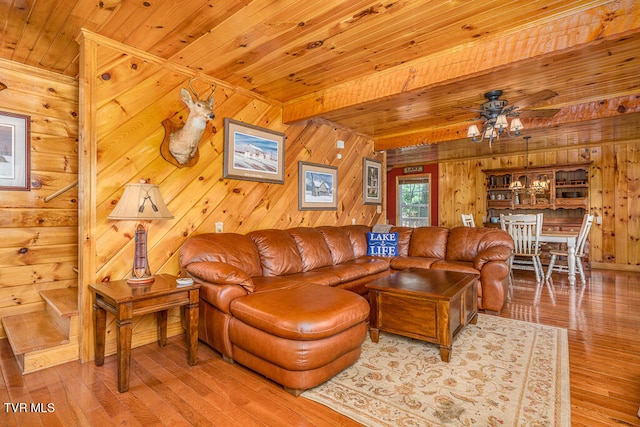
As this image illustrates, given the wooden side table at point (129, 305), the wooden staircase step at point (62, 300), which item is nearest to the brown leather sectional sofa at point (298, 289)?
the wooden side table at point (129, 305)

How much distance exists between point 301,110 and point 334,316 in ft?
8.34

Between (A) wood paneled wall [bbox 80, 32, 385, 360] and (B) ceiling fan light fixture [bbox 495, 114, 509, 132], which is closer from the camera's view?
(A) wood paneled wall [bbox 80, 32, 385, 360]

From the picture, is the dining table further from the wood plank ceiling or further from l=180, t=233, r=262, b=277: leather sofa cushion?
l=180, t=233, r=262, b=277: leather sofa cushion

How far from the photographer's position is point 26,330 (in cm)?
245

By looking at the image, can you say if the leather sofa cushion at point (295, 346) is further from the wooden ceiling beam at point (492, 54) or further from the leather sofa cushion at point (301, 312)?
the wooden ceiling beam at point (492, 54)

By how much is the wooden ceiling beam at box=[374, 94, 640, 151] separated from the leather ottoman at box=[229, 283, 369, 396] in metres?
3.63

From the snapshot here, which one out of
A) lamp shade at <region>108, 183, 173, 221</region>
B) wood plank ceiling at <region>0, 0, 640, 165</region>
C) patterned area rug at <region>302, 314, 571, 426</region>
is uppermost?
wood plank ceiling at <region>0, 0, 640, 165</region>

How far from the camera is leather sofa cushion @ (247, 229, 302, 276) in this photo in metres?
3.16

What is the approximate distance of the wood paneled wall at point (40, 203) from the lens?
273 cm

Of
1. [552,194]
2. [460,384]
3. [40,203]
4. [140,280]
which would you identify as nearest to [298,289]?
[140,280]

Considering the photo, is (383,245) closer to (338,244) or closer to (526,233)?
(338,244)

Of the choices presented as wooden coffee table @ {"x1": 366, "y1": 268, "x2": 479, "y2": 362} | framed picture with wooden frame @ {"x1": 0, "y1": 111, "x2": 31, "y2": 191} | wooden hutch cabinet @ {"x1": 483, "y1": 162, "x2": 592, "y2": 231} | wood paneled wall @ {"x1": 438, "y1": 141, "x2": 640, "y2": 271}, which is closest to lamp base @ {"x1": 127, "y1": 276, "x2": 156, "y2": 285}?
framed picture with wooden frame @ {"x1": 0, "y1": 111, "x2": 31, "y2": 191}

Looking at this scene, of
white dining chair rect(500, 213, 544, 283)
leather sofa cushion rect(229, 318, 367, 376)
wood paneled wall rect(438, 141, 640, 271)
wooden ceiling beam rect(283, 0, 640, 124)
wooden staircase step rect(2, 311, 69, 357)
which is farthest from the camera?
wood paneled wall rect(438, 141, 640, 271)

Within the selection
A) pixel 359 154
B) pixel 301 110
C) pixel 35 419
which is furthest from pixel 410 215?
pixel 35 419
